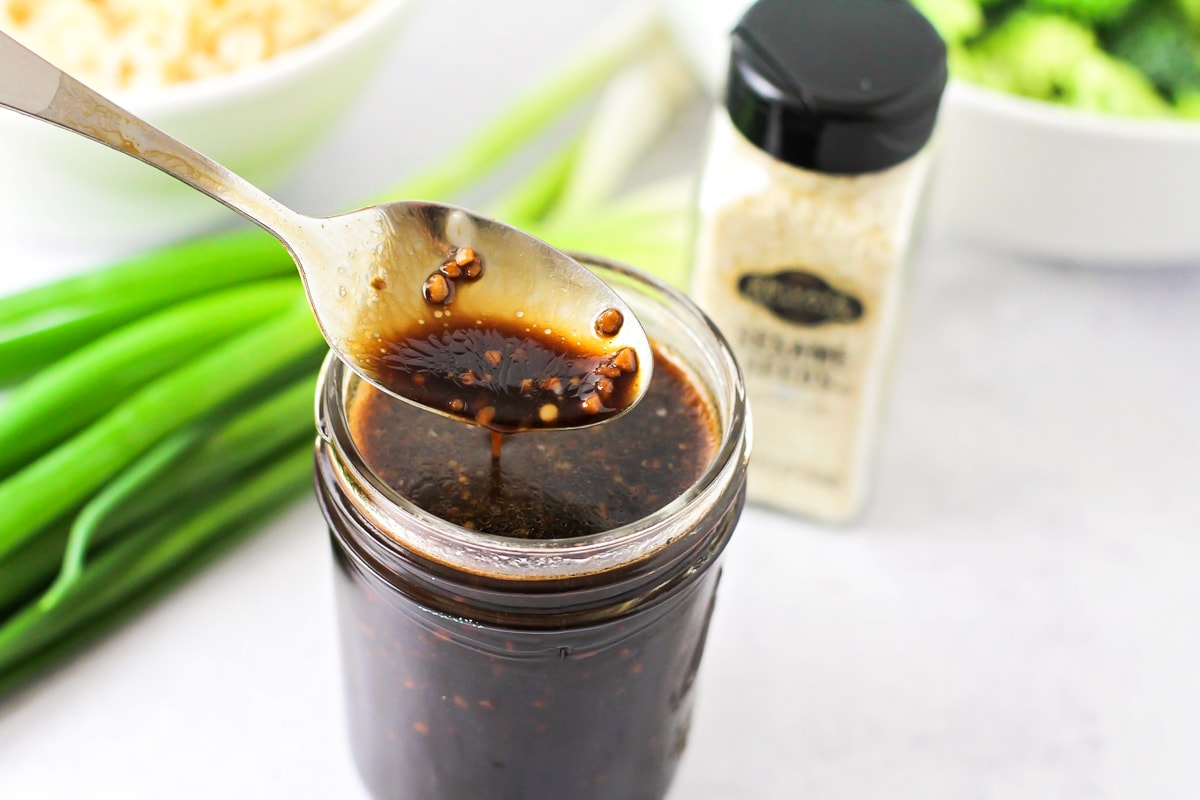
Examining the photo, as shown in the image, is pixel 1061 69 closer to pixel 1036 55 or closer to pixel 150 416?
pixel 1036 55

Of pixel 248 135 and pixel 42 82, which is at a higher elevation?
A: pixel 42 82

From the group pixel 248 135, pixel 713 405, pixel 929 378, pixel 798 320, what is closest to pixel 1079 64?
pixel 929 378

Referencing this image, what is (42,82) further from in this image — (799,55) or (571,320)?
(799,55)

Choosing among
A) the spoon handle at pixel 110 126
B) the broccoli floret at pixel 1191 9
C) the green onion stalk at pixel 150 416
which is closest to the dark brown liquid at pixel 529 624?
the spoon handle at pixel 110 126

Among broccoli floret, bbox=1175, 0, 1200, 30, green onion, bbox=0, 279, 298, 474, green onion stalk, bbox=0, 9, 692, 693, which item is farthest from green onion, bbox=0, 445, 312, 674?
broccoli floret, bbox=1175, 0, 1200, 30

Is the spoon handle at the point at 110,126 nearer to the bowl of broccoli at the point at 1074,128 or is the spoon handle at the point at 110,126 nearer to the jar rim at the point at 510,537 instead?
the jar rim at the point at 510,537

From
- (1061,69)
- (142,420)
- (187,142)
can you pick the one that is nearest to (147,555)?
(142,420)
